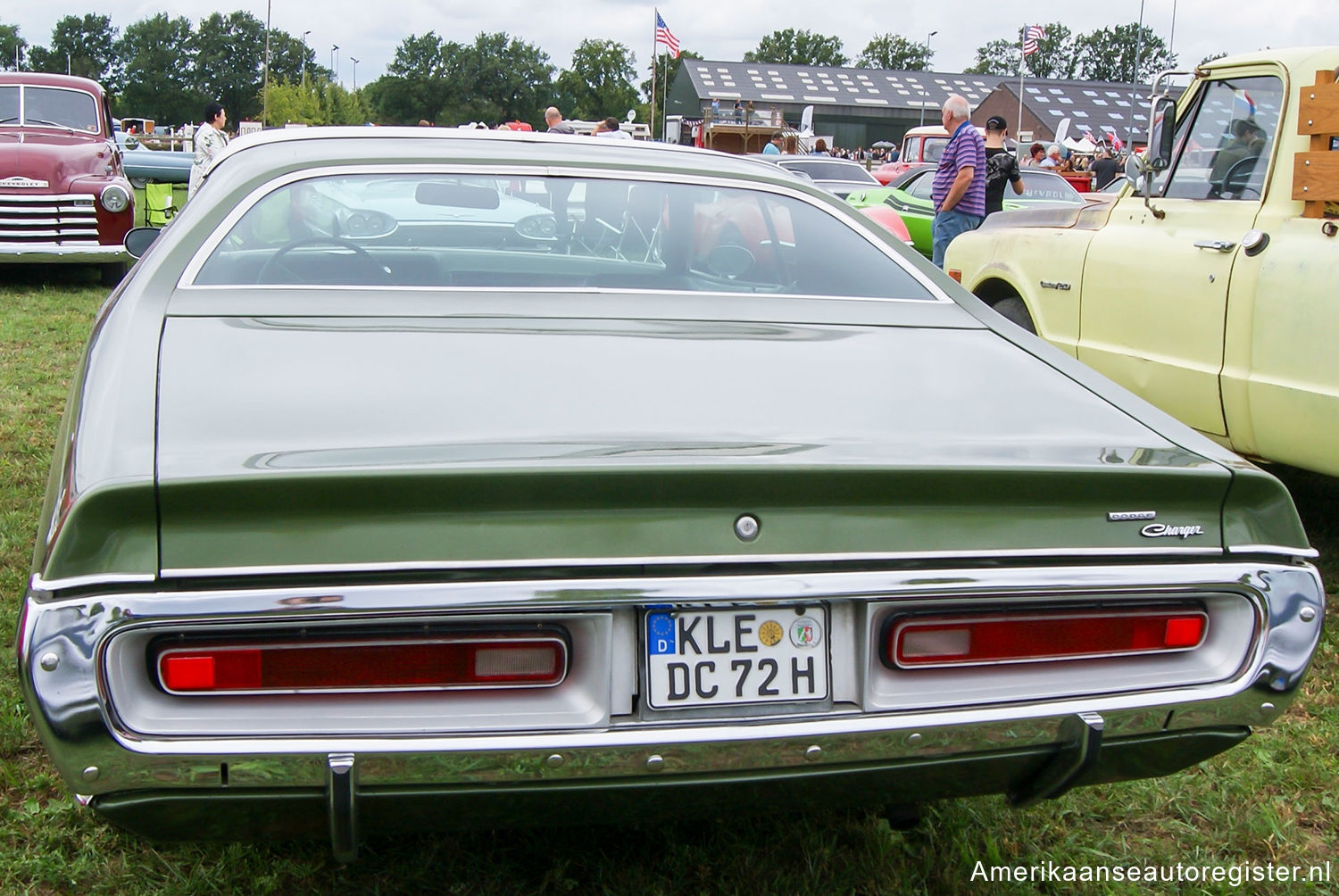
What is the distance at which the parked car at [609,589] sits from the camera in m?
1.56

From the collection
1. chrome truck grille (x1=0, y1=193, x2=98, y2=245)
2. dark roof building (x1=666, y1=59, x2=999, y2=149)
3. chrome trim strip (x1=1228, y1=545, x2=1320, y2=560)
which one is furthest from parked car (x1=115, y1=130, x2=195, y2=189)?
dark roof building (x1=666, y1=59, x2=999, y2=149)

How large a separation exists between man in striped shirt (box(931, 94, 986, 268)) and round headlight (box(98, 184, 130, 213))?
6.72m

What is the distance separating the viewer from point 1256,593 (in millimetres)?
1862

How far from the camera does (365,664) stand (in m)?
1.63

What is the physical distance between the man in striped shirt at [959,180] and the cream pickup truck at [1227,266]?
135 inches

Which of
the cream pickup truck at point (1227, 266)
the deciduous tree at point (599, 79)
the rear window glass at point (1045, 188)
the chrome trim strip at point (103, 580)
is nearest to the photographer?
the chrome trim strip at point (103, 580)

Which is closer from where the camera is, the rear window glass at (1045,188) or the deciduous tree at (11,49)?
the rear window glass at (1045,188)

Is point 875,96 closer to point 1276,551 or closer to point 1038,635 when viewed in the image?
point 1276,551

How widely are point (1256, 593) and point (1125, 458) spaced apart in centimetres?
29

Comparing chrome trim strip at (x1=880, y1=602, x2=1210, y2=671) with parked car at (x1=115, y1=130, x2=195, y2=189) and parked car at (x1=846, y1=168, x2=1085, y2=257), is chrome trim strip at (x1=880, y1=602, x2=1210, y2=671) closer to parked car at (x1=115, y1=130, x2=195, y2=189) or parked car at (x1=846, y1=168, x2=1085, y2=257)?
parked car at (x1=846, y1=168, x2=1085, y2=257)

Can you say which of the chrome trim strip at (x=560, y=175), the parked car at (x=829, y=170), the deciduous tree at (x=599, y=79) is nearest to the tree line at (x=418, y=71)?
the deciduous tree at (x=599, y=79)

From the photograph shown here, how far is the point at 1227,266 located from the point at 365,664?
3562 mm

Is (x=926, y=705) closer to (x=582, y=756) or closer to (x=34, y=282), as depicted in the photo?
(x=582, y=756)

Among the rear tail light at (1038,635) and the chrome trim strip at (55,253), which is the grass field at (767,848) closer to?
the rear tail light at (1038,635)
